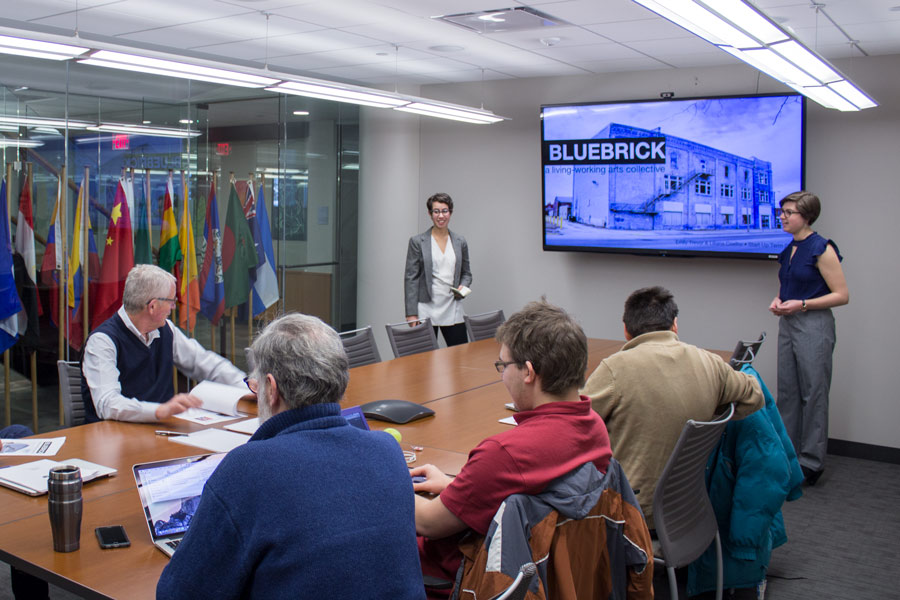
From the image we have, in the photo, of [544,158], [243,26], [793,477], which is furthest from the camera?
[544,158]

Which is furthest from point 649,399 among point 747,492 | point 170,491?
point 170,491

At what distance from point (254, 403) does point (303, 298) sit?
13.4 ft

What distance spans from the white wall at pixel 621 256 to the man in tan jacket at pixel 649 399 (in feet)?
11.8

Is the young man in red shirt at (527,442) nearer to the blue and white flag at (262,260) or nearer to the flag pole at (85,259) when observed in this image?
the flag pole at (85,259)

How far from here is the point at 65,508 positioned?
2115 mm

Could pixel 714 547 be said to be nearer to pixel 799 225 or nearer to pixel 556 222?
pixel 799 225

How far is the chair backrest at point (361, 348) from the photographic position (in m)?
5.14

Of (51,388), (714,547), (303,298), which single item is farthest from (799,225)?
(51,388)

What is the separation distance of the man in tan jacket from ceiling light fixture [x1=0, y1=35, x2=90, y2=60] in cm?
281

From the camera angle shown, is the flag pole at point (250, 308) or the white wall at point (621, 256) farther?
the flag pole at point (250, 308)

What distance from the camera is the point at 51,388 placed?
234 inches

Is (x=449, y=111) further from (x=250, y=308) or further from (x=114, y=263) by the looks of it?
(x=114, y=263)

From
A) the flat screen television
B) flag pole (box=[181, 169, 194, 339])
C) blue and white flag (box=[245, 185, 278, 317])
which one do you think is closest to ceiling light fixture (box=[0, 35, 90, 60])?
flag pole (box=[181, 169, 194, 339])

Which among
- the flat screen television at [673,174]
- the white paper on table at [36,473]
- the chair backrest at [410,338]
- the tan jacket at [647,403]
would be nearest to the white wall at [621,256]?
the flat screen television at [673,174]
